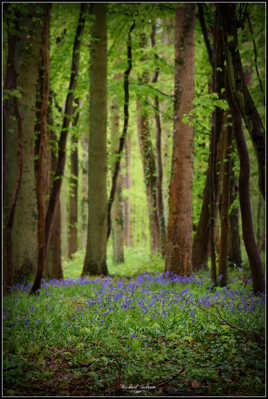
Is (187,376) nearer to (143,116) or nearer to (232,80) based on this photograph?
(232,80)

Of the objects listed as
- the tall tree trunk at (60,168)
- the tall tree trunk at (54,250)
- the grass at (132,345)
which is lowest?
the grass at (132,345)

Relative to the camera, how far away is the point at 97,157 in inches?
338

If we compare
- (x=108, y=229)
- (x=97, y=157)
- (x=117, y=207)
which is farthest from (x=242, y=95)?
(x=117, y=207)

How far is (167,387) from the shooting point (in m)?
2.65

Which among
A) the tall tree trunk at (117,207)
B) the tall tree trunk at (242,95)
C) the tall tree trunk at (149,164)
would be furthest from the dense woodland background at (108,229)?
the tall tree trunk at (117,207)

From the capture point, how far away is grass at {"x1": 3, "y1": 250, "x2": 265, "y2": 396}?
266cm

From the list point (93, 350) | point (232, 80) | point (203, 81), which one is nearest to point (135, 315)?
point (93, 350)

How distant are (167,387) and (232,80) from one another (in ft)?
11.2

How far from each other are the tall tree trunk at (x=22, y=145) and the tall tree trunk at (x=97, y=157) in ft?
6.99

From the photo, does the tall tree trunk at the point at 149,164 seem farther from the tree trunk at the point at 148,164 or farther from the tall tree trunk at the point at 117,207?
the tall tree trunk at the point at 117,207

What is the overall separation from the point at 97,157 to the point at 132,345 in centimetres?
600

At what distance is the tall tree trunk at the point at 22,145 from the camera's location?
604cm

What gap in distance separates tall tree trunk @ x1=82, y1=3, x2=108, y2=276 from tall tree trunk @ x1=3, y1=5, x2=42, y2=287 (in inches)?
83.9

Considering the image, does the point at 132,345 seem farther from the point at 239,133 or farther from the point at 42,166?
the point at 42,166
